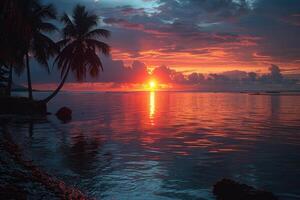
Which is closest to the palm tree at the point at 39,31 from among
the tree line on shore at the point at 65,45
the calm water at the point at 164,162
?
the tree line on shore at the point at 65,45

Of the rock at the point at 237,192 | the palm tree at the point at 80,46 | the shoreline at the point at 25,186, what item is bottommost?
the rock at the point at 237,192

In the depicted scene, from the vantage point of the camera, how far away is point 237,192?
1105 centimetres

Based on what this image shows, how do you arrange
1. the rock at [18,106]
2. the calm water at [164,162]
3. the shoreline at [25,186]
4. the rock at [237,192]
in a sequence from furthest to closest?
the rock at [18,106] < the calm water at [164,162] < the rock at [237,192] < the shoreline at [25,186]

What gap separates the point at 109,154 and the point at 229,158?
21.1 feet

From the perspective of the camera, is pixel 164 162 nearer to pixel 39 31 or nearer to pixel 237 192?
pixel 237 192

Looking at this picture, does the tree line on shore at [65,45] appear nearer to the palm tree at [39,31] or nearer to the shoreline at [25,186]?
the palm tree at [39,31]

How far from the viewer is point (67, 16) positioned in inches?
1767

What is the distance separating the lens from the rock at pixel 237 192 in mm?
10586

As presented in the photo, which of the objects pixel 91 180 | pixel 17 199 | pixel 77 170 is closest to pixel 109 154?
pixel 77 170

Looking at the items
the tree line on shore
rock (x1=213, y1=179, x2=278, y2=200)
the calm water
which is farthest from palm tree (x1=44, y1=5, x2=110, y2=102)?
rock (x1=213, y1=179, x2=278, y2=200)

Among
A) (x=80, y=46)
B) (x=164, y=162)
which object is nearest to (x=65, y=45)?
(x=80, y=46)

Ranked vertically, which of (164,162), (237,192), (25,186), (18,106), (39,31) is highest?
(39,31)

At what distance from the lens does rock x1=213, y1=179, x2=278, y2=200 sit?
10.6m

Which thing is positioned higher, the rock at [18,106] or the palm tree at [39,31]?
the palm tree at [39,31]
